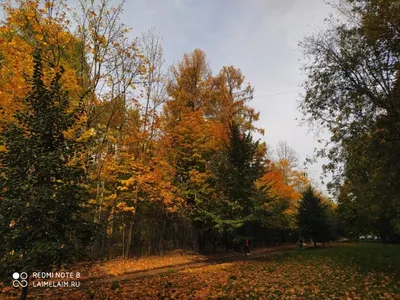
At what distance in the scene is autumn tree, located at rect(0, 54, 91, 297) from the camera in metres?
4.39

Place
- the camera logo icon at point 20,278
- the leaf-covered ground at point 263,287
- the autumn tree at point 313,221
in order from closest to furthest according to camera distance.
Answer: the camera logo icon at point 20,278 < the leaf-covered ground at point 263,287 < the autumn tree at point 313,221

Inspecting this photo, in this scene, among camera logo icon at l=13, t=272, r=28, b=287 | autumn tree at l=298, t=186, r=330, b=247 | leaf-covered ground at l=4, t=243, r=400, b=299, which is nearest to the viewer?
camera logo icon at l=13, t=272, r=28, b=287

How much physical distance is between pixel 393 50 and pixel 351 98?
7.69 ft

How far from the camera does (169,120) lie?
22203 mm

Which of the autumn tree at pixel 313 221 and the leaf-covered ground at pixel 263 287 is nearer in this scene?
the leaf-covered ground at pixel 263 287

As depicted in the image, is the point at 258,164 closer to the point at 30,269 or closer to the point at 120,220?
the point at 120,220

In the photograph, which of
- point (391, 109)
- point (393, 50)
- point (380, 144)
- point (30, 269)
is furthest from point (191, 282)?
point (393, 50)

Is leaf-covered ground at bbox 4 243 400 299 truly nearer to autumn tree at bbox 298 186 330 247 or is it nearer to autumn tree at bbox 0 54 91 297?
autumn tree at bbox 0 54 91 297

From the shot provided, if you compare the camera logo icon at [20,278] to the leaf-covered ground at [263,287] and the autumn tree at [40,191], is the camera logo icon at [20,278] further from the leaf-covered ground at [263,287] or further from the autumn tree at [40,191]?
the leaf-covered ground at [263,287]

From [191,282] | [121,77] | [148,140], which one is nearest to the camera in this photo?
[191,282]

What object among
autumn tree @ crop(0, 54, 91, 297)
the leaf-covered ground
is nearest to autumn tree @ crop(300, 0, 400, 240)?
the leaf-covered ground

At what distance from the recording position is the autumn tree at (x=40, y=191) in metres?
4.39

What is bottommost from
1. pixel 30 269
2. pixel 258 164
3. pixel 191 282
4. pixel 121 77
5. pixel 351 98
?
pixel 191 282

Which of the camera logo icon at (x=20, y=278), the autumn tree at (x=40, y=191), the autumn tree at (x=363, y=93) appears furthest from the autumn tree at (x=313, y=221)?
the camera logo icon at (x=20, y=278)
